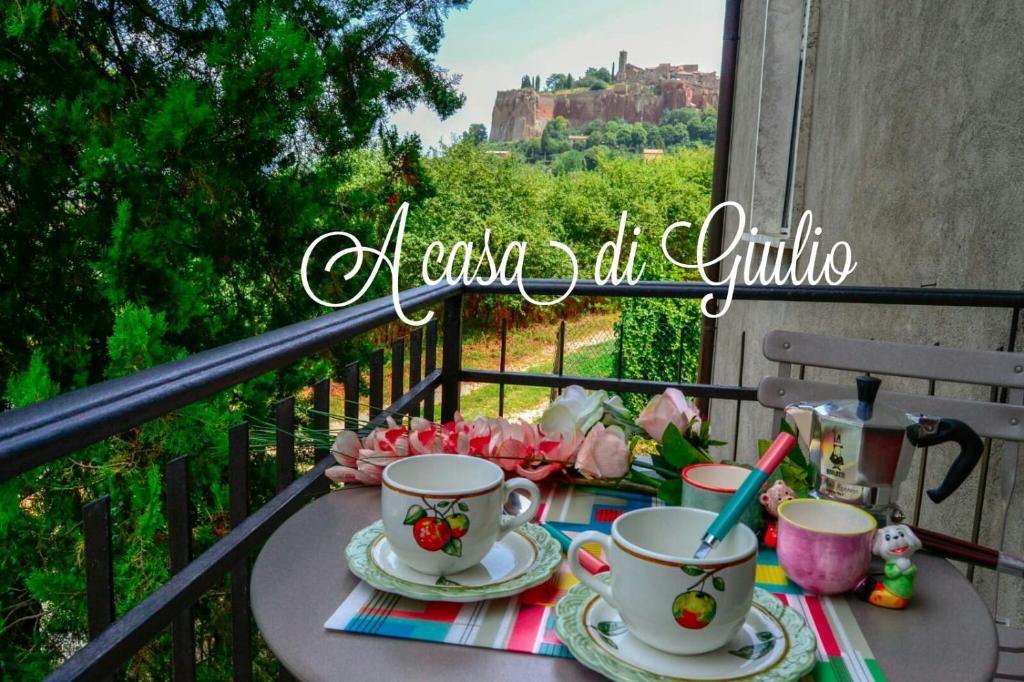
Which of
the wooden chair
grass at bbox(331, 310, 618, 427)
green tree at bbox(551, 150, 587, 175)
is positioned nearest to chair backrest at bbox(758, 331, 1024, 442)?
the wooden chair

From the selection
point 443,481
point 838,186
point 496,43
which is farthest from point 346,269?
point 496,43

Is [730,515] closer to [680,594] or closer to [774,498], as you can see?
[680,594]

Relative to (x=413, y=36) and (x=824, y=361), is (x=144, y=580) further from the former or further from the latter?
(x=413, y=36)

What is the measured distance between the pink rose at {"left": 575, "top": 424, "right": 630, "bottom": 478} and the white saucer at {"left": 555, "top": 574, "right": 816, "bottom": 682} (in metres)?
0.26

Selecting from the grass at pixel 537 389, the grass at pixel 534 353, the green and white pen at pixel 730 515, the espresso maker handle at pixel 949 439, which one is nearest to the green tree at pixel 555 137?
the grass at pixel 534 353

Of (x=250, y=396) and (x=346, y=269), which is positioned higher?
(x=346, y=269)

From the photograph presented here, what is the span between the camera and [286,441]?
1.11m

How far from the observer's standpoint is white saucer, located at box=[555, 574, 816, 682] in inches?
22.9

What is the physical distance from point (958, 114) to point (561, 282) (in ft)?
4.10

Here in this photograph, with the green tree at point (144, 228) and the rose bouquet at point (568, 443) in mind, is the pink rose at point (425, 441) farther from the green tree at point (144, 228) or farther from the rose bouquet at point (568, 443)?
the green tree at point (144, 228)

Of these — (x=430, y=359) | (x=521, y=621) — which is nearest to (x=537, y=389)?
(x=430, y=359)

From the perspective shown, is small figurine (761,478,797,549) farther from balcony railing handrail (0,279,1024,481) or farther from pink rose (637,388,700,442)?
balcony railing handrail (0,279,1024,481)

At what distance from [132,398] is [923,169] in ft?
8.32

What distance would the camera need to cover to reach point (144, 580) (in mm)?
2479
